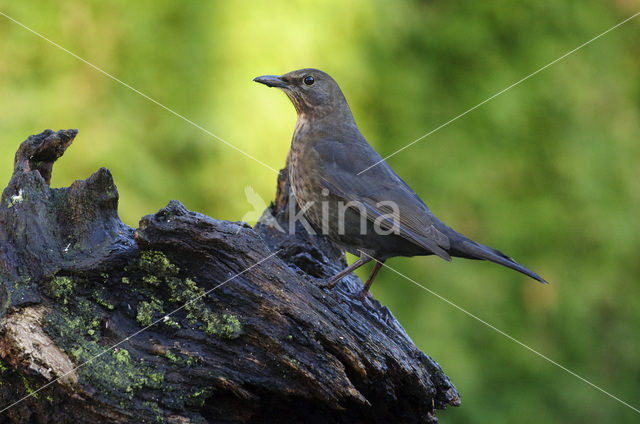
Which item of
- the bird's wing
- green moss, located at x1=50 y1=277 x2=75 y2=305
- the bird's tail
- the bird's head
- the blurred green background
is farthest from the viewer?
the blurred green background

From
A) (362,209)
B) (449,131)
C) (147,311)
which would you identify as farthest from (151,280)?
(449,131)

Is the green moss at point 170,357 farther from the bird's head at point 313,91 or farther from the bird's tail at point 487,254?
the bird's head at point 313,91

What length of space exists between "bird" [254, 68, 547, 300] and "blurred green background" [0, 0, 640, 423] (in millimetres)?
1131

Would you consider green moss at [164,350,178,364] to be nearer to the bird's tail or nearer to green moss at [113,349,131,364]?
green moss at [113,349,131,364]

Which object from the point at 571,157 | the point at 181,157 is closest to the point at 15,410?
the point at 181,157

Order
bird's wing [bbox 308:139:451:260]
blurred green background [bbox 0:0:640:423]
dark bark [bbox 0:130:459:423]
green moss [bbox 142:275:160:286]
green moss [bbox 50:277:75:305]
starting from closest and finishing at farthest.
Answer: dark bark [bbox 0:130:459:423]
green moss [bbox 50:277:75:305]
green moss [bbox 142:275:160:286]
bird's wing [bbox 308:139:451:260]
blurred green background [bbox 0:0:640:423]

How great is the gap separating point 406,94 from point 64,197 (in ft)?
9.86

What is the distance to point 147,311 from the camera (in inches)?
108

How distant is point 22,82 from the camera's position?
15.7ft

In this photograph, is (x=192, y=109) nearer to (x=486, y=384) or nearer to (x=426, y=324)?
(x=426, y=324)

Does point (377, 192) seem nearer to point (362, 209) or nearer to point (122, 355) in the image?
point (362, 209)

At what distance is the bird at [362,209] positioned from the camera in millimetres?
3443

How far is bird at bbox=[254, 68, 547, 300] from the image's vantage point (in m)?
3.44

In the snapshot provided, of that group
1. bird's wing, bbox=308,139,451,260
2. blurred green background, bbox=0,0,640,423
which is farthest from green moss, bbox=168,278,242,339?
blurred green background, bbox=0,0,640,423
